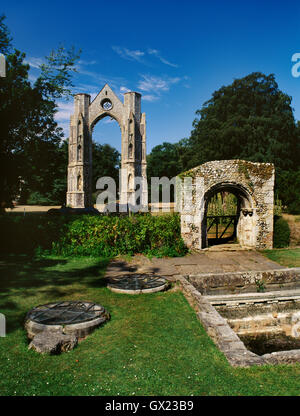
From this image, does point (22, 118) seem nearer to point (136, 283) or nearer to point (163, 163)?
point (136, 283)

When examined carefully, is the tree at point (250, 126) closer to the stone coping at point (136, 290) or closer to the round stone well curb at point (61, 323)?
the stone coping at point (136, 290)

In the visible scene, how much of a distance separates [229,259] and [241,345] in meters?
6.26

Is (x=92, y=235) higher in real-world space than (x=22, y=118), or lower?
lower

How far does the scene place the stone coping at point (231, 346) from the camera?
3.79 meters

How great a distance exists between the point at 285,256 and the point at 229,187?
3.21 meters

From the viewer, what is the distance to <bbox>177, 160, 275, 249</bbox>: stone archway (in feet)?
37.2

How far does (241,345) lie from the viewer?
13.6 ft

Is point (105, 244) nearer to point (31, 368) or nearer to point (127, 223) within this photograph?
point (127, 223)

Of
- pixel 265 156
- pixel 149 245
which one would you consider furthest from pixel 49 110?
pixel 265 156

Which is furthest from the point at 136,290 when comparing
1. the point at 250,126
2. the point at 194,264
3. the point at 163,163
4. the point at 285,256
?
the point at 163,163

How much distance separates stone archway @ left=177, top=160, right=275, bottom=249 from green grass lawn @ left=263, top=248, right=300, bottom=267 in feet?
1.86

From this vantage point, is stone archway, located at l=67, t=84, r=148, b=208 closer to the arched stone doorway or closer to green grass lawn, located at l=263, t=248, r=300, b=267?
the arched stone doorway

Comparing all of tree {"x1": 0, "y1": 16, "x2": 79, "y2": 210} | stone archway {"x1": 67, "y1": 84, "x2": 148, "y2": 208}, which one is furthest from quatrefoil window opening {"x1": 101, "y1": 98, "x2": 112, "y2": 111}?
tree {"x1": 0, "y1": 16, "x2": 79, "y2": 210}

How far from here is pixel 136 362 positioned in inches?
153
